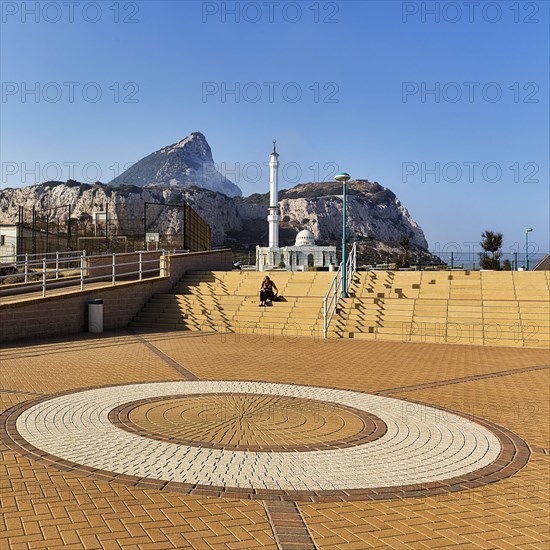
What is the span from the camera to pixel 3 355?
1212 cm

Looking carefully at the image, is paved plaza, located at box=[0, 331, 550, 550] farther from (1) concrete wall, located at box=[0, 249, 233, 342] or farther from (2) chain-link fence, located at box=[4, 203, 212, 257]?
(2) chain-link fence, located at box=[4, 203, 212, 257]

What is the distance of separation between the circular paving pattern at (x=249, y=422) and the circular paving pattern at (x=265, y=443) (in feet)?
0.04

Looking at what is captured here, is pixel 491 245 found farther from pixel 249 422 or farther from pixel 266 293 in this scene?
pixel 249 422

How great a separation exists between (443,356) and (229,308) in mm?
8407

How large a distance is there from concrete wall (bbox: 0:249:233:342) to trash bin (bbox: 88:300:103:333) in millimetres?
215

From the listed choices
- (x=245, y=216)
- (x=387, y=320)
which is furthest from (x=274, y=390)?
(x=245, y=216)

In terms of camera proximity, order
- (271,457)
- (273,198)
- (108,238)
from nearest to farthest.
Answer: (271,457) → (108,238) → (273,198)

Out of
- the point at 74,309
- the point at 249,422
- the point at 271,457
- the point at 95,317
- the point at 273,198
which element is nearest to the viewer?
the point at 271,457

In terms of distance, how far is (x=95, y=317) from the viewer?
17203 millimetres

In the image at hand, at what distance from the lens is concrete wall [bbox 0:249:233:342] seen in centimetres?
1475

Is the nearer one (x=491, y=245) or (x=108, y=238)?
(x=108, y=238)

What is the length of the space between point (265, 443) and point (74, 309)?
12.3 meters

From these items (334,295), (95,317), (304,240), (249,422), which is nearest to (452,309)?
(334,295)

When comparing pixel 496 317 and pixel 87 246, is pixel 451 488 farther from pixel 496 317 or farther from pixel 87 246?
pixel 87 246
